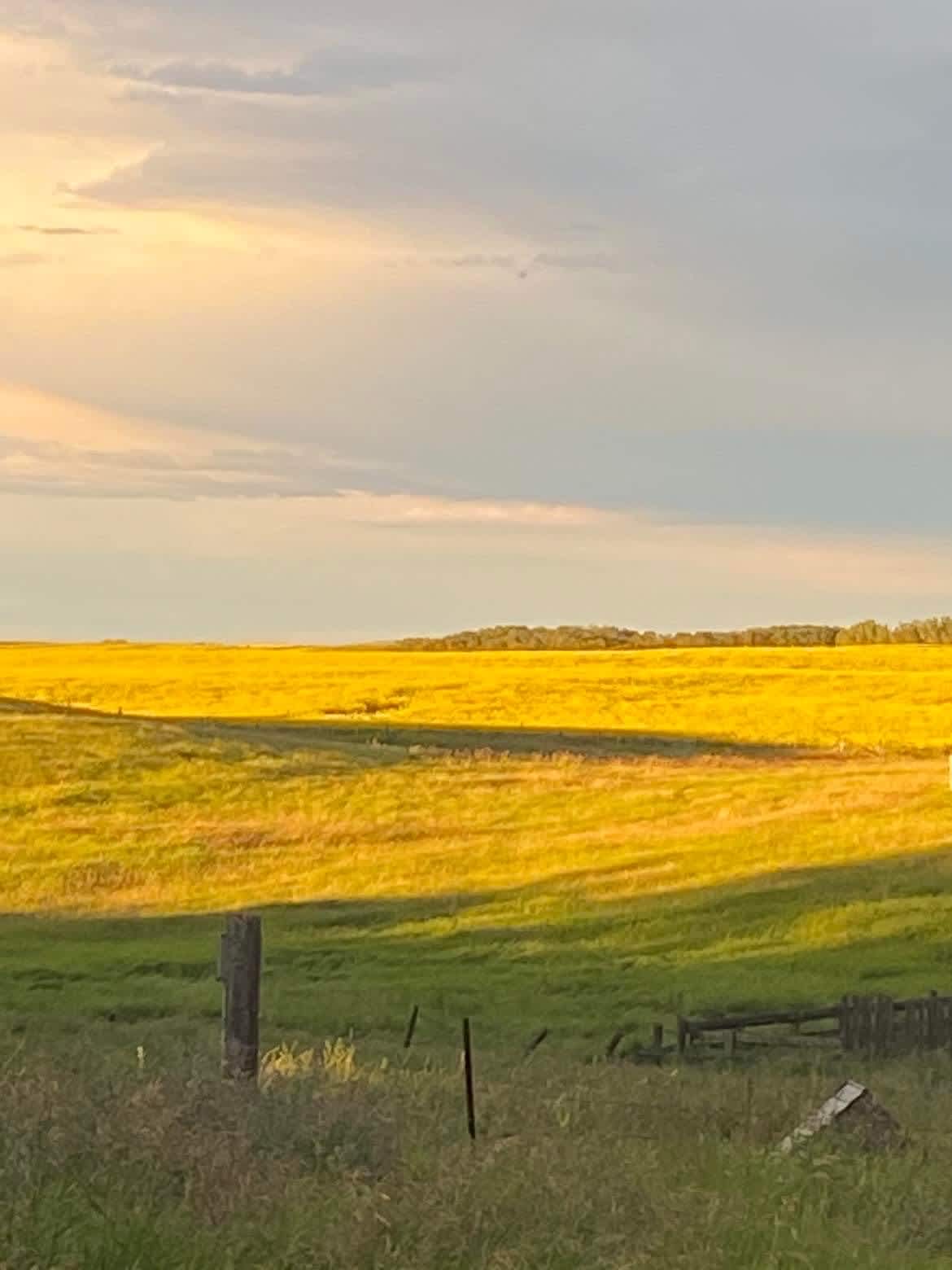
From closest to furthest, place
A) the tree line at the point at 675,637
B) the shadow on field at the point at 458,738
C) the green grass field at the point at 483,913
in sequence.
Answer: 1. the green grass field at the point at 483,913
2. the shadow on field at the point at 458,738
3. the tree line at the point at 675,637

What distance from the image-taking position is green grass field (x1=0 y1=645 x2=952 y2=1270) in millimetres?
7617

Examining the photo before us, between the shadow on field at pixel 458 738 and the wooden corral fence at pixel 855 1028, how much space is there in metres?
41.7

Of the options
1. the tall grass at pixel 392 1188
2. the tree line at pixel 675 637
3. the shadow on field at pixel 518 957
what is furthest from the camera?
the tree line at pixel 675 637

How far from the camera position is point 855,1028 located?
22172 mm

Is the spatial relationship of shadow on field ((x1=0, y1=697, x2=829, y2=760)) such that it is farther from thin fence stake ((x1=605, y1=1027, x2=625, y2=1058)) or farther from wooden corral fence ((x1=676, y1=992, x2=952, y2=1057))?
wooden corral fence ((x1=676, y1=992, x2=952, y2=1057))

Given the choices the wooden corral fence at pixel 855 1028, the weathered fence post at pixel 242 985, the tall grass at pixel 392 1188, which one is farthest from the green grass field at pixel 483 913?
the wooden corral fence at pixel 855 1028

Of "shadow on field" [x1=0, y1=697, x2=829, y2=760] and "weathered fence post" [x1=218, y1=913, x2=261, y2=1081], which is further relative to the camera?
"shadow on field" [x1=0, y1=697, x2=829, y2=760]

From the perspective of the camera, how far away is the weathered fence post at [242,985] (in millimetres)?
10828

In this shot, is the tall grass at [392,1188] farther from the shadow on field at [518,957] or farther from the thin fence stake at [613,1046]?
the shadow on field at [518,957]

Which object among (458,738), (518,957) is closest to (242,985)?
(518,957)

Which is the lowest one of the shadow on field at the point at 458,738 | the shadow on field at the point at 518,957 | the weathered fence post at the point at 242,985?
the shadow on field at the point at 518,957

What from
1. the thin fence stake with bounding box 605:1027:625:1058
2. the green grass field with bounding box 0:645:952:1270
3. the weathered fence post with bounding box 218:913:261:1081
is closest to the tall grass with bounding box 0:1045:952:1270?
the green grass field with bounding box 0:645:952:1270

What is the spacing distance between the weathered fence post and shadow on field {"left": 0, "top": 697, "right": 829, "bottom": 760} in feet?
171

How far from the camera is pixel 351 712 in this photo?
8569 centimetres
